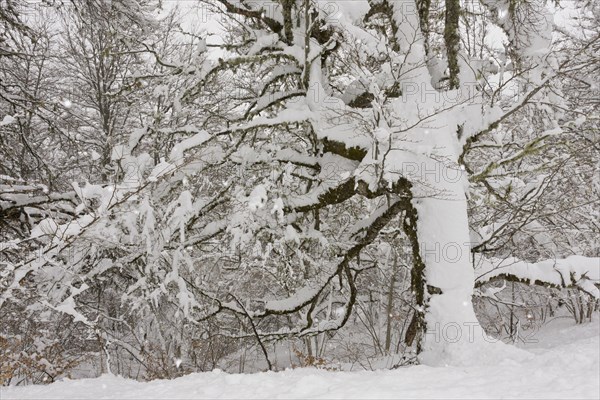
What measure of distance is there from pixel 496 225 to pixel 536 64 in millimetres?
2324

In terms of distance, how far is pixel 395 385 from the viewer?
2.60m

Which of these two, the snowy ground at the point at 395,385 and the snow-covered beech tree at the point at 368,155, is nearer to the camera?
the snowy ground at the point at 395,385

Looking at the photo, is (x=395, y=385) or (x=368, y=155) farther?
(x=368, y=155)

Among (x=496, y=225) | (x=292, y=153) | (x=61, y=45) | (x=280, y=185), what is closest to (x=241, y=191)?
(x=280, y=185)

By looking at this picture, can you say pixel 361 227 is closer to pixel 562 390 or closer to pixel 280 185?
pixel 280 185

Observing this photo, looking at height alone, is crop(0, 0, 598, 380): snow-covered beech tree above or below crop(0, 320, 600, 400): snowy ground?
above

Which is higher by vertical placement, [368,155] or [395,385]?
[368,155]

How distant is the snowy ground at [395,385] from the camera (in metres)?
2.39

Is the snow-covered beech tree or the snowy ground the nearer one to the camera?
the snowy ground

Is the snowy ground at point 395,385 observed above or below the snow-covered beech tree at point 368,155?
below

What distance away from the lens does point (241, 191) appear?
5.09 meters

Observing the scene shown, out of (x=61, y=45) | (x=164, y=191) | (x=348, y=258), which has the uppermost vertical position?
(x=61, y=45)

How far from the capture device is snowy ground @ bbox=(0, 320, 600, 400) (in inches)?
94.2

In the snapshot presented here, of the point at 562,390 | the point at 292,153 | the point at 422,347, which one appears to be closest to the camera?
the point at 562,390
